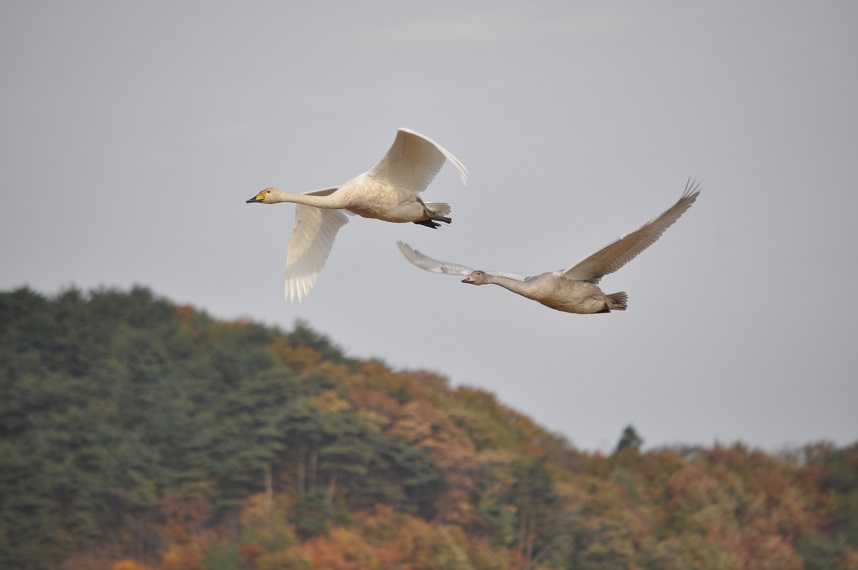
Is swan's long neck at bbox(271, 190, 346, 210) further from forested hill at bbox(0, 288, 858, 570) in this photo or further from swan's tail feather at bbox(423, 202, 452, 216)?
forested hill at bbox(0, 288, 858, 570)

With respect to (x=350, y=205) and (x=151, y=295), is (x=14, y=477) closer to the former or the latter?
(x=151, y=295)

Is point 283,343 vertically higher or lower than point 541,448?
higher

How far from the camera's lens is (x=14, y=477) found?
6450 centimetres

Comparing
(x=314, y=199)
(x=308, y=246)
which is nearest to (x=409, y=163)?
(x=314, y=199)

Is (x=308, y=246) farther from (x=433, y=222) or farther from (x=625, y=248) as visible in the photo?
(x=625, y=248)

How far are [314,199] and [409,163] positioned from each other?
1.27 meters

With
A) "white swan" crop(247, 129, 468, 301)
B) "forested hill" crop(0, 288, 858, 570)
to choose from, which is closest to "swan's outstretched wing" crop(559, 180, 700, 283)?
"white swan" crop(247, 129, 468, 301)

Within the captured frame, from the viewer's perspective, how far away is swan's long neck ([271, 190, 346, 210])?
63.4ft

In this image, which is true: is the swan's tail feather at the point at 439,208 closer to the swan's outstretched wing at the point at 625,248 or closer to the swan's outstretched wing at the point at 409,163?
the swan's outstretched wing at the point at 409,163

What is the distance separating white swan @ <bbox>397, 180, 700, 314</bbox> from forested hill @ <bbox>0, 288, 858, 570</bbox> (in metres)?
40.0

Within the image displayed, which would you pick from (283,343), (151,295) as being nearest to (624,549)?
(283,343)

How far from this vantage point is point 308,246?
2212 cm

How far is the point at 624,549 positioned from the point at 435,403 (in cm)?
1663

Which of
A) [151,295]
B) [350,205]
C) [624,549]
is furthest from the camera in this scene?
[151,295]
